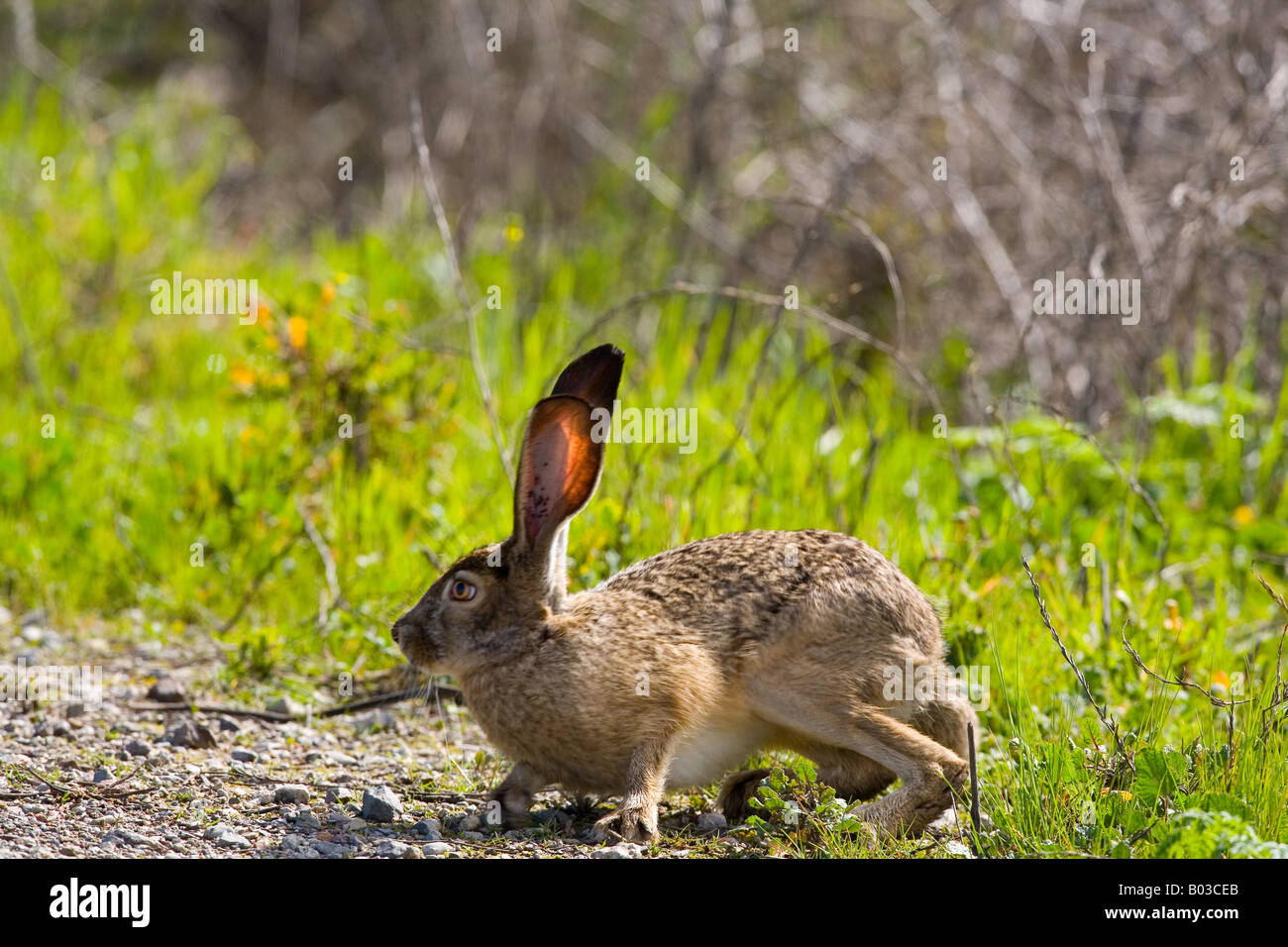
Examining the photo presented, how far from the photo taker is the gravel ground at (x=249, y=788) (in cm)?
422

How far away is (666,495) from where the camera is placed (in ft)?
21.5

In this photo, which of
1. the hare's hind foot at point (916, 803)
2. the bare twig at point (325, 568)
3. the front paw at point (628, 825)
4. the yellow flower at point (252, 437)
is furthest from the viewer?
the yellow flower at point (252, 437)

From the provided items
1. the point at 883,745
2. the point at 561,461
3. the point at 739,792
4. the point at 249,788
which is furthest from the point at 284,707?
the point at 883,745

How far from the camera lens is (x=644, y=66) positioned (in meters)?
12.8

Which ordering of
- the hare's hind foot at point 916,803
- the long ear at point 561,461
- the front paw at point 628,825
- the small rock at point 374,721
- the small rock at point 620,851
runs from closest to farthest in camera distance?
1. the small rock at point 620,851
2. the front paw at point 628,825
3. the hare's hind foot at point 916,803
4. the long ear at point 561,461
5. the small rock at point 374,721

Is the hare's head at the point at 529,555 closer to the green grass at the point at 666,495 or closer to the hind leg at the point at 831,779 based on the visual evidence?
the hind leg at the point at 831,779

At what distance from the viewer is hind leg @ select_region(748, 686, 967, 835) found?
4434 mm

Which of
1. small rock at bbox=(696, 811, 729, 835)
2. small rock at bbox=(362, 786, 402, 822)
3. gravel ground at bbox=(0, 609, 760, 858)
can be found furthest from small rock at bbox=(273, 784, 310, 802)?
small rock at bbox=(696, 811, 729, 835)

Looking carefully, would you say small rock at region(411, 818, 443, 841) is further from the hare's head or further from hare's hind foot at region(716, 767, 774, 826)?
hare's hind foot at region(716, 767, 774, 826)

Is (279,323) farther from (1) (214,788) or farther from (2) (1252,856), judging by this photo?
(2) (1252,856)

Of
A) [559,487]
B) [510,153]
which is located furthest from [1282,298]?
[559,487]

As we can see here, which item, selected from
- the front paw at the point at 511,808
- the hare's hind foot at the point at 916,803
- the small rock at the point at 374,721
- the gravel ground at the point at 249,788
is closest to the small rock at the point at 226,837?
the gravel ground at the point at 249,788

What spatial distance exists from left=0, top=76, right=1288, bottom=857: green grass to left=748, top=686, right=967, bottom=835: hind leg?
0.18 m

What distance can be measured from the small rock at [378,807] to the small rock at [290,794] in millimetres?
223
